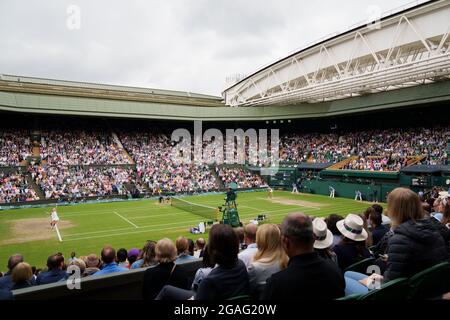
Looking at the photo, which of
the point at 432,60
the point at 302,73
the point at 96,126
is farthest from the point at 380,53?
the point at 96,126

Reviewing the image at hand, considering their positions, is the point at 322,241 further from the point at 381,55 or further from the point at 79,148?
the point at 79,148

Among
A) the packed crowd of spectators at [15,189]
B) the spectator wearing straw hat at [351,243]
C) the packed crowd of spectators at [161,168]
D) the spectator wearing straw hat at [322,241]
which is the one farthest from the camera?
the packed crowd of spectators at [161,168]

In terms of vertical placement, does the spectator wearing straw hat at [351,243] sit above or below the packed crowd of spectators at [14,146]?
below

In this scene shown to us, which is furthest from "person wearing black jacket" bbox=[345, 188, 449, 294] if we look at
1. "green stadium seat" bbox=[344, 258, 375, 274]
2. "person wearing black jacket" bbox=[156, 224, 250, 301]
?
"person wearing black jacket" bbox=[156, 224, 250, 301]

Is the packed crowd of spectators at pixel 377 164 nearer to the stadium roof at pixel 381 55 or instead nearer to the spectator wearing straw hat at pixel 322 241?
the stadium roof at pixel 381 55

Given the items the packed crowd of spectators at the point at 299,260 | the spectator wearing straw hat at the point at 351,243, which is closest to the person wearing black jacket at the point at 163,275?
the packed crowd of spectators at the point at 299,260

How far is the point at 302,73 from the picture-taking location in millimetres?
34469

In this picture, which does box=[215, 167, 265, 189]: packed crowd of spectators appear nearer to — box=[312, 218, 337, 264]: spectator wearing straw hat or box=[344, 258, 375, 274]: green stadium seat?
box=[344, 258, 375, 274]: green stadium seat

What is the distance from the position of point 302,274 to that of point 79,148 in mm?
42575

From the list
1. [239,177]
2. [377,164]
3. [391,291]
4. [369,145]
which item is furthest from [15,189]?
[369,145]

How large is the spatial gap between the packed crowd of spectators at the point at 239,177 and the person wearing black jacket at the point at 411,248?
131 feet

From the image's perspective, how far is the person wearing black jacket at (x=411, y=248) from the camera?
147 inches

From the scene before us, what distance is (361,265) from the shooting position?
15.6 feet
